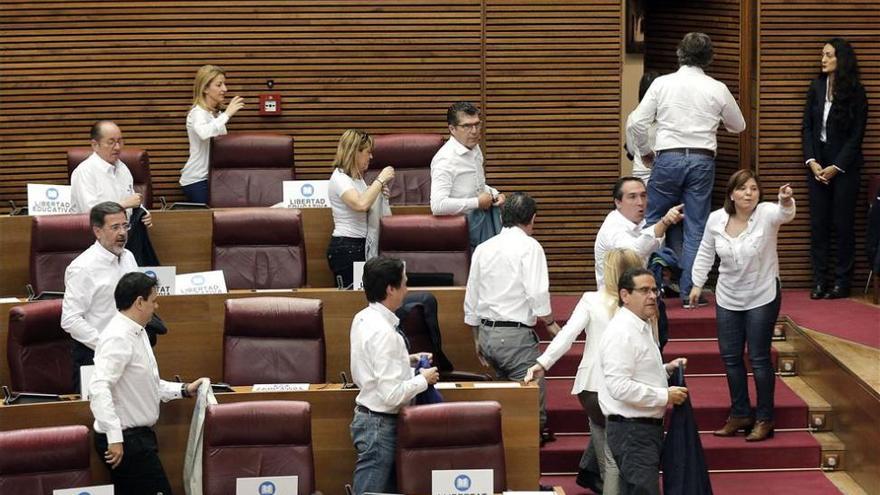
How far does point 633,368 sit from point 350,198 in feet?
7.22

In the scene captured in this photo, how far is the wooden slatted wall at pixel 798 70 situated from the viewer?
8.45m

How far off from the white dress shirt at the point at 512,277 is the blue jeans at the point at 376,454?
1.06 m

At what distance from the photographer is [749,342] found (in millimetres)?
6555

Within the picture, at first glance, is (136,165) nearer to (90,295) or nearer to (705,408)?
(90,295)

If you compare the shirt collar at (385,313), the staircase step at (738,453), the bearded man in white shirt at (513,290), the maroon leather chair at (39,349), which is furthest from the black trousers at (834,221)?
the maroon leather chair at (39,349)

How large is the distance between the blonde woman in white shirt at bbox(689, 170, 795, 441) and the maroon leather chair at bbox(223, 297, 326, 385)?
1844mm

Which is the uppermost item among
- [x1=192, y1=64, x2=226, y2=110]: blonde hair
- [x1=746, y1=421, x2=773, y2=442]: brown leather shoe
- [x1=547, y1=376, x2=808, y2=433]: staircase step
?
[x1=192, y1=64, x2=226, y2=110]: blonde hair

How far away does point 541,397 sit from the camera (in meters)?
6.56

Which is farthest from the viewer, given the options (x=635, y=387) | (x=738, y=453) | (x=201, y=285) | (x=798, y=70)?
(x=798, y=70)

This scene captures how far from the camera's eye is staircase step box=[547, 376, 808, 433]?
6.83m

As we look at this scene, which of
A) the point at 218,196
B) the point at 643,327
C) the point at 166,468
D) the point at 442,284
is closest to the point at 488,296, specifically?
the point at 442,284

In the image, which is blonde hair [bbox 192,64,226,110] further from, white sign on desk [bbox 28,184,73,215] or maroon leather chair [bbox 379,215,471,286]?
maroon leather chair [bbox 379,215,471,286]

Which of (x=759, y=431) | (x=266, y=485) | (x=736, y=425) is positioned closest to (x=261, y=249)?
(x=266, y=485)

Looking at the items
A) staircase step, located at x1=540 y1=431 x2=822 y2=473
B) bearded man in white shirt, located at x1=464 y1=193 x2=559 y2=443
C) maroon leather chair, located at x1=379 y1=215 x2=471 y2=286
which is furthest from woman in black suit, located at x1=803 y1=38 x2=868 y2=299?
bearded man in white shirt, located at x1=464 y1=193 x2=559 y2=443
